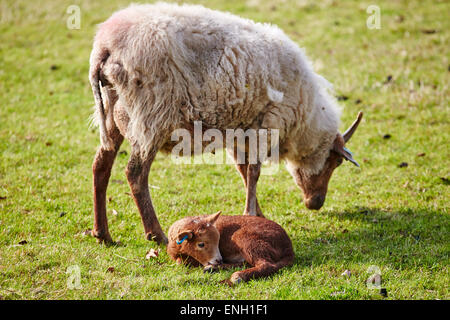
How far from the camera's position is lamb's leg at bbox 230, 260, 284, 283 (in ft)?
13.6

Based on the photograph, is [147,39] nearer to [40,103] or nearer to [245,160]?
[245,160]

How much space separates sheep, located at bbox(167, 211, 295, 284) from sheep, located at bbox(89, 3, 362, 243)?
531 mm

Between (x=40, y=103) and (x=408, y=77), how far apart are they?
7447 mm

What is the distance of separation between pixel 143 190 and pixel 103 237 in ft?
2.40

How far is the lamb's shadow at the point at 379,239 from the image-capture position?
483 centimetres

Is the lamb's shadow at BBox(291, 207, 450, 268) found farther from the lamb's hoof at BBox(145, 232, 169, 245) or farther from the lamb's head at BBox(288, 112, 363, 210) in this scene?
the lamb's hoof at BBox(145, 232, 169, 245)

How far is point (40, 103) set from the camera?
9.54 metres

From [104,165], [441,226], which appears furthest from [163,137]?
[441,226]

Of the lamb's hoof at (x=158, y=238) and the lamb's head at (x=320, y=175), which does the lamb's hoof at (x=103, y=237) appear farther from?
the lamb's head at (x=320, y=175)

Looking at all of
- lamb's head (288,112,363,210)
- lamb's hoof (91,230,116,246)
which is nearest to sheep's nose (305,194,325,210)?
lamb's head (288,112,363,210)

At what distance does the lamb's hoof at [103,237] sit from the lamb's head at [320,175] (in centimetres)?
251

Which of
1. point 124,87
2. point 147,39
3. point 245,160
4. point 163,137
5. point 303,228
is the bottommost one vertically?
point 303,228

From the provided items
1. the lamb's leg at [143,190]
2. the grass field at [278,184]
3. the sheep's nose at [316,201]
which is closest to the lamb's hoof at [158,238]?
the lamb's leg at [143,190]
